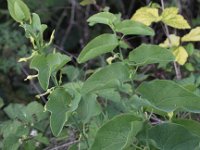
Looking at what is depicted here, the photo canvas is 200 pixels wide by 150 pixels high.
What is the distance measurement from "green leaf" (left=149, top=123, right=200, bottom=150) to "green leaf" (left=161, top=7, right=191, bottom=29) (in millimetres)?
746

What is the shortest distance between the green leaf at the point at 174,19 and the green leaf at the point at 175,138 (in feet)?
2.45

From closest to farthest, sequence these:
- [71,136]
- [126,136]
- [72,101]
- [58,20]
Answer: [126,136], [72,101], [71,136], [58,20]

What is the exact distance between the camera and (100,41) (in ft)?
3.38

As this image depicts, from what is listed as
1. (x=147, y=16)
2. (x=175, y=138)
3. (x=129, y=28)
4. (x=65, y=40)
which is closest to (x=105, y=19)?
(x=129, y=28)

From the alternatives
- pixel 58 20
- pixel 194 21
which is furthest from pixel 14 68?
pixel 194 21

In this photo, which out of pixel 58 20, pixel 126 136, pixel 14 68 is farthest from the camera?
pixel 58 20

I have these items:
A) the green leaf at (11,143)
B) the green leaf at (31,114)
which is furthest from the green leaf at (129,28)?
the green leaf at (31,114)

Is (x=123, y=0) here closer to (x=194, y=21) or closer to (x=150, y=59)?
(x=194, y=21)

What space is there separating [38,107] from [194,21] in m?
1.09

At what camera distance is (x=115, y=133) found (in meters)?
0.96

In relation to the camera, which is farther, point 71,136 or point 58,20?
point 58,20

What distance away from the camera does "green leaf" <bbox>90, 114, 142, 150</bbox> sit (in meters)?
0.96

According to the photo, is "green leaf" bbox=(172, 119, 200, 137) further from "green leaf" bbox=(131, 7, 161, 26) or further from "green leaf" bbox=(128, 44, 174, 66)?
"green leaf" bbox=(131, 7, 161, 26)

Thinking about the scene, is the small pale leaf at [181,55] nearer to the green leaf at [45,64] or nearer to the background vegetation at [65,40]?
the background vegetation at [65,40]
